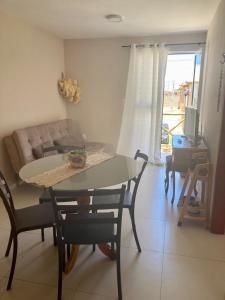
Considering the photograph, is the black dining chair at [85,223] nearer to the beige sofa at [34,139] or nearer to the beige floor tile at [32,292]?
the beige floor tile at [32,292]

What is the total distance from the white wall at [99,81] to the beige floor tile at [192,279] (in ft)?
10.2

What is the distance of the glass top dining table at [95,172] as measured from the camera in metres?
1.73

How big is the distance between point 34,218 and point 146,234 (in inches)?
43.5

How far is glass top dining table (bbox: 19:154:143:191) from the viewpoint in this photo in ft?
5.67

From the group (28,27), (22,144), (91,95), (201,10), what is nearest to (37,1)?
(28,27)

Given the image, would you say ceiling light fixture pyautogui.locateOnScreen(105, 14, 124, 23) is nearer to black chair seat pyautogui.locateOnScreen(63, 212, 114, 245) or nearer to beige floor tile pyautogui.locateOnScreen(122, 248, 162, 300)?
black chair seat pyautogui.locateOnScreen(63, 212, 114, 245)

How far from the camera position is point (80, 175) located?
193 centimetres

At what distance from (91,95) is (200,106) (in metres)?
2.02

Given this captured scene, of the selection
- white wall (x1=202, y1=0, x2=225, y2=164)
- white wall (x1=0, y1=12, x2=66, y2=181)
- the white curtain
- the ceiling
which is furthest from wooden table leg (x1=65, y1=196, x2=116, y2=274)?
the white curtain

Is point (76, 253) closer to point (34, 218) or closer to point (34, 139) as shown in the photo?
point (34, 218)

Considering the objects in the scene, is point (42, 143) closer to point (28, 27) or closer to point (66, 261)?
point (28, 27)

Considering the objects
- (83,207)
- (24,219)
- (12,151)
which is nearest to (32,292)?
(24,219)

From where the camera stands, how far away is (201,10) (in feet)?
9.61

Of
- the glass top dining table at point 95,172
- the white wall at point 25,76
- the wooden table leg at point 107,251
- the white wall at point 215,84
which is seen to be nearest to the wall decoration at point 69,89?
the white wall at point 25,76
